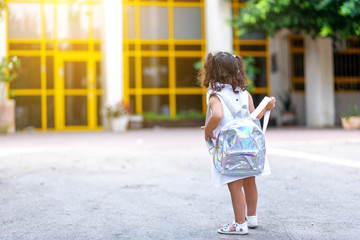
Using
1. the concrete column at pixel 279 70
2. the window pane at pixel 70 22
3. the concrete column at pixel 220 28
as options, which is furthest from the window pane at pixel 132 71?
the concrete column at pixel 279 70

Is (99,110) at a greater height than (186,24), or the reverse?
(186,24)

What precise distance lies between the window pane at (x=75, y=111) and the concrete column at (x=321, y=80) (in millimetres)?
8422

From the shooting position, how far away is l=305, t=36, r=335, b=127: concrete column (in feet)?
58.3

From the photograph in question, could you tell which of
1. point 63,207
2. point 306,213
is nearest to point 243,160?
point 306,213

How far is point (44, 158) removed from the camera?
27.0ft

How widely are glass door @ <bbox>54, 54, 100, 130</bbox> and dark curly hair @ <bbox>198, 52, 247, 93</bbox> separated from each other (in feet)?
51.7

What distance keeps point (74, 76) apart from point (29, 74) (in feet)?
5.46

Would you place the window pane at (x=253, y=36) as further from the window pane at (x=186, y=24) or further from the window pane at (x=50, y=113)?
the window pane at (x=50, y=113)

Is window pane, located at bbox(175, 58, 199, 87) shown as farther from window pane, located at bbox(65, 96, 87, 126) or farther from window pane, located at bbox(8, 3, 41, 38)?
window pane, located at bbox(8, 3, 41, 38)

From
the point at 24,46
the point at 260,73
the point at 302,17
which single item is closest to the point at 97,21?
the point at 24,46

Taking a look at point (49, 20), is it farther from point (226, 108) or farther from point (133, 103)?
point (226, 108)

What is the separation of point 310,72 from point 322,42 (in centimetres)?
114

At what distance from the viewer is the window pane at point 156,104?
1923 centimetres

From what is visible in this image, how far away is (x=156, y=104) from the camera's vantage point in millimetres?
19297
